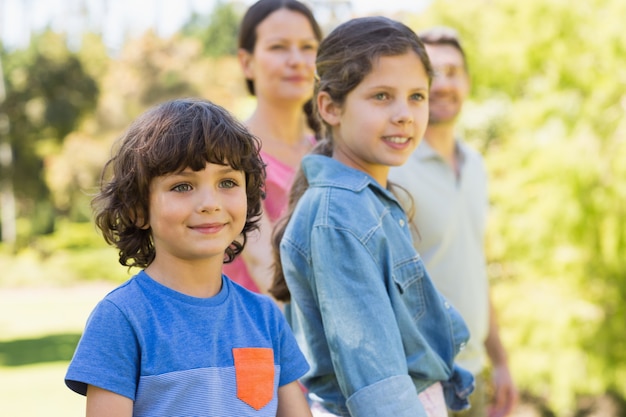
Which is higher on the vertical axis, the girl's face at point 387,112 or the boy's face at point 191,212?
the girl's face at point 387,112

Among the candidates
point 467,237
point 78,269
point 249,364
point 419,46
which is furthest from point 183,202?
point 78,269

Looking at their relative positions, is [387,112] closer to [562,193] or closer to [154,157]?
[154,157]

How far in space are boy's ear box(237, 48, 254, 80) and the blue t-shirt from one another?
148cm

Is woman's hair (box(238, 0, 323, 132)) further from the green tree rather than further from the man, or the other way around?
the green tree

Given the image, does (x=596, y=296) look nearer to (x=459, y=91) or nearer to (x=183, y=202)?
(x=459, y=91)

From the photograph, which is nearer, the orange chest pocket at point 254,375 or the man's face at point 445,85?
the orange chest pocket at point 254,375

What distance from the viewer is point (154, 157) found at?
1.79m

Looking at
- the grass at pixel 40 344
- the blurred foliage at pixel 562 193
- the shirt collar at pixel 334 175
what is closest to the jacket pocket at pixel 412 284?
the shirt collar at pixel 334 175

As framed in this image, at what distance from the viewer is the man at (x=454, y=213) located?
321 cm

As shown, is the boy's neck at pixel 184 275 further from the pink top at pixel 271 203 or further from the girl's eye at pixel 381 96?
the pink top at pixel 271 203

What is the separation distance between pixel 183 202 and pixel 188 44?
94.8 feet

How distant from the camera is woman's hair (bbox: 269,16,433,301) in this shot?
7.23ft

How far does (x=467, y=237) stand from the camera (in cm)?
333

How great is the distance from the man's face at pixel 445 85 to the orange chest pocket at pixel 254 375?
6.18 feet
